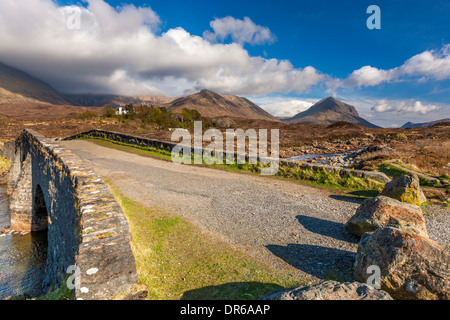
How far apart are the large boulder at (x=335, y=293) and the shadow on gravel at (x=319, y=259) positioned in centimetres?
145

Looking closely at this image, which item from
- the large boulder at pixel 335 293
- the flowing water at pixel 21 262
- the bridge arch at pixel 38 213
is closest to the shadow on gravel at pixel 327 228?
the large boulder at pixel 335 293

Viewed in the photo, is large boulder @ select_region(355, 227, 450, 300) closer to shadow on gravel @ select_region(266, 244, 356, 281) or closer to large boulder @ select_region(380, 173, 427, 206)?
shadow on gravel @ select_region(266, 244, 356, 281)

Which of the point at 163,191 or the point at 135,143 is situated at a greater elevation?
the point at 135,143

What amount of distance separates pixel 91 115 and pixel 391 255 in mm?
52382

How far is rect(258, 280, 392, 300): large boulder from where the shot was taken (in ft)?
7.47

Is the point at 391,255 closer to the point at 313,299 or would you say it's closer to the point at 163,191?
the point at 313,299

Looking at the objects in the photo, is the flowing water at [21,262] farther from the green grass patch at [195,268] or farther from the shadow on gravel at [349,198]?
the shadow on gravel at [349,198]

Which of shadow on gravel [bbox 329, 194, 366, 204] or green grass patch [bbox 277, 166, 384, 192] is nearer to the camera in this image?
shadow on gravel [bbox 329, 194, 366, 204]

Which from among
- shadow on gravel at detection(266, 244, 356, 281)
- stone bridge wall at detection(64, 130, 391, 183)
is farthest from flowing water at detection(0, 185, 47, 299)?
stone bridge wall at detection(64, 130, 391, 183)

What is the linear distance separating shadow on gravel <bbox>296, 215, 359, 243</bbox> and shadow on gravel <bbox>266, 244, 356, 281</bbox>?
69 cm

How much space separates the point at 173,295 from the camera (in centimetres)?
330

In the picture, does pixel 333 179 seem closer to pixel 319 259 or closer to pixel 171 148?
pixel 319 259

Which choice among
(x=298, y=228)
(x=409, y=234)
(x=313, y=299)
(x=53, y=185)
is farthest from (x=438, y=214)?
(x=53, y=185)
